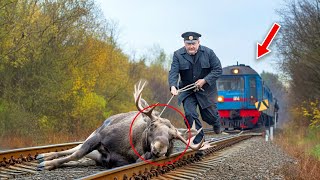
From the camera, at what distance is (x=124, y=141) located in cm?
621

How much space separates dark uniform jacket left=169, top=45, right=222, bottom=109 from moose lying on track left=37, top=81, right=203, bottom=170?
132 centimetres

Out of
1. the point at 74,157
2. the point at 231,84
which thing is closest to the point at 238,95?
the point at 231,84

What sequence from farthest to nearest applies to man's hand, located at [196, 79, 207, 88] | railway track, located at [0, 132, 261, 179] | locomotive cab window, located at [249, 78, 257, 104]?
1. locomotive cab window, located at [249, 78, 257, 104]
2. man's hand, located at [196, 79, 207, 88]
3. railway track, located at [0, 132, 261, 179]

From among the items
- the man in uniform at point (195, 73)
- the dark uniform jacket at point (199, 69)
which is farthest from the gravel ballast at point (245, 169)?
the dark uniform jacket at point (199, 69)

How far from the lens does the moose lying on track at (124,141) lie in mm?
5953

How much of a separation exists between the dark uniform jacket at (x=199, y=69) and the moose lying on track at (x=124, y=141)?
132 centimetres

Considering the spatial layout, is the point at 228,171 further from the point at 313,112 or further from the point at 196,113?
the point at 313,112

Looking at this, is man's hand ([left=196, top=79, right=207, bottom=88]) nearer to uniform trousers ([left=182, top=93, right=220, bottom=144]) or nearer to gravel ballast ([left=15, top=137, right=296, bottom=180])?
uniform trousers ([left=182, top=93, right=220, bottom=144])

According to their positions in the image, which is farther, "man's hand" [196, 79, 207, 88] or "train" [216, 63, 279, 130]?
"train" [216, 63, 279, 130]

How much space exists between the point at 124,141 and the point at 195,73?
203cm

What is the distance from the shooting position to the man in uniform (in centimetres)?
746

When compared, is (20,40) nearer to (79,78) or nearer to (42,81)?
(42,81)

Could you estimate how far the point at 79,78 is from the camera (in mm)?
25766

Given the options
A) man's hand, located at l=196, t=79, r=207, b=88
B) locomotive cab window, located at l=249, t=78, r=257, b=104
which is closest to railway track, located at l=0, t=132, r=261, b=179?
man's hand, located at l=196, t=79, r=207, b=88
